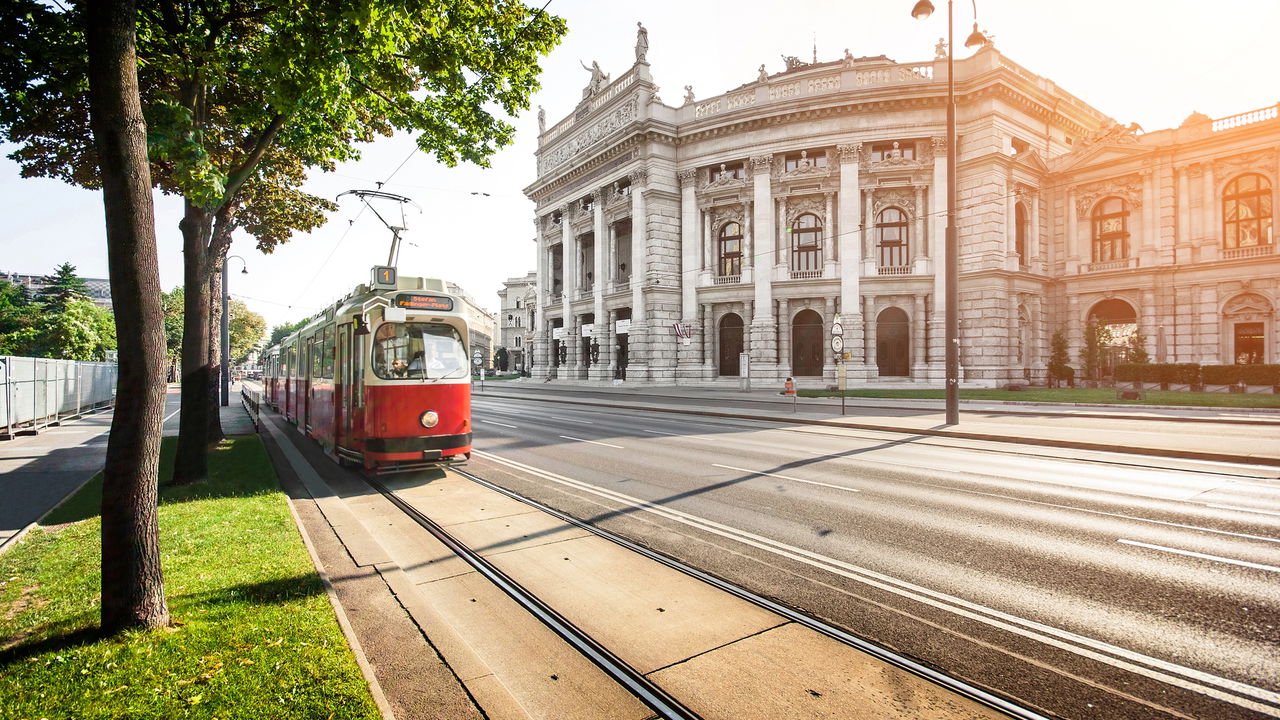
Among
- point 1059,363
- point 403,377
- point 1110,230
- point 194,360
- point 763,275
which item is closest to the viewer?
point 403,377

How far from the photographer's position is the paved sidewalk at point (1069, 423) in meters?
12.5

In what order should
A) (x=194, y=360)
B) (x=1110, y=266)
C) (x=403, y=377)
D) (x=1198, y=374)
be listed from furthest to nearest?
(x=1110, y=266) → (x=1198, y=374) → (x=194, y=360) → (x=403, y=377)

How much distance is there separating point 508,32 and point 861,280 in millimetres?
30841

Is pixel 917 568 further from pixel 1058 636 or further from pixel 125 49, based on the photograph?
pixel 125 49

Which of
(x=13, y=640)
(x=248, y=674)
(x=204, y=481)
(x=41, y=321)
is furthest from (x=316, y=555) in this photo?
(x=41, y=321)

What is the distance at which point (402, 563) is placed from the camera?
6.14 m

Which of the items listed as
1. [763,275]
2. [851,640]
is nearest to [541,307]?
[763,275]

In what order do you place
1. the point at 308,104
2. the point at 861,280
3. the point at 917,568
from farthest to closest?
the point at 861,280, the point at 308,104, the point at 917,568

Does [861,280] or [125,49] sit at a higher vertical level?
[861,280]

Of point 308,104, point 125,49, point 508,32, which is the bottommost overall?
point 125,49

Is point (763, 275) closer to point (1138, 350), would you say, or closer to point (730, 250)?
point (730, 250)

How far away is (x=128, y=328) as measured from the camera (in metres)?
4.33

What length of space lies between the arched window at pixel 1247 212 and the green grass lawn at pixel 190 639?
152ft

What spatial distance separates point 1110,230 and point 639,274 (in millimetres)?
30415
